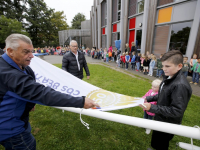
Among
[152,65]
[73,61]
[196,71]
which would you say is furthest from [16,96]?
[152,65]

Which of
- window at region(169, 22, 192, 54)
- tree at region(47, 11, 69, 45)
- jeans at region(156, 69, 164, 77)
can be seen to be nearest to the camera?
window at region(169, 22, 192, 54)

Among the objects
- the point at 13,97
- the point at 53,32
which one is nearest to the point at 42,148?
the point at 13,97

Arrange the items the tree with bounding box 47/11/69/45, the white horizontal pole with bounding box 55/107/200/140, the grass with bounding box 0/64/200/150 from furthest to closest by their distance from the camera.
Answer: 1. the tree with bounding box 47/11/69/45
2. the grass with bounding box 0/64/200/150
3. the white horizontal pole with bounding box 55/107/200/140

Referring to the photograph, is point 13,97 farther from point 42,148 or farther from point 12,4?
point 12,4

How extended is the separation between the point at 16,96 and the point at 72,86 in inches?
53.0

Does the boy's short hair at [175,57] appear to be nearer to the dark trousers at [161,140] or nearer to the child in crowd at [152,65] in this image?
the dark trousers at [161,140]

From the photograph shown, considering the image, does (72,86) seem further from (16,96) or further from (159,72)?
(159,72)

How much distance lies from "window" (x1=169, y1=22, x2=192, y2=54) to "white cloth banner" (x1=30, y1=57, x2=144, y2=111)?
26.0 ft

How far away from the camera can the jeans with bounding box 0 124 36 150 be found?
143 centimetres

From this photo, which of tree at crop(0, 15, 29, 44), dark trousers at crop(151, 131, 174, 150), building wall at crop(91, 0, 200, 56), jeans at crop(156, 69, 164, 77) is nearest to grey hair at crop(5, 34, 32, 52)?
dark trousers at crop(151, 131, 174, 150)

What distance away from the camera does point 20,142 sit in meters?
1.46

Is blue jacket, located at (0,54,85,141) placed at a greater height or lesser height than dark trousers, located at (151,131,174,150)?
greater

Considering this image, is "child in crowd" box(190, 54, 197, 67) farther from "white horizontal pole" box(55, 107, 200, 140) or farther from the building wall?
"white horizontal pole" box(55, 107, 200, 140)

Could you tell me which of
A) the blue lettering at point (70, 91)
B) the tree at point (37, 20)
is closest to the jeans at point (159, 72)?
the blue lettering at point (70, 91)
